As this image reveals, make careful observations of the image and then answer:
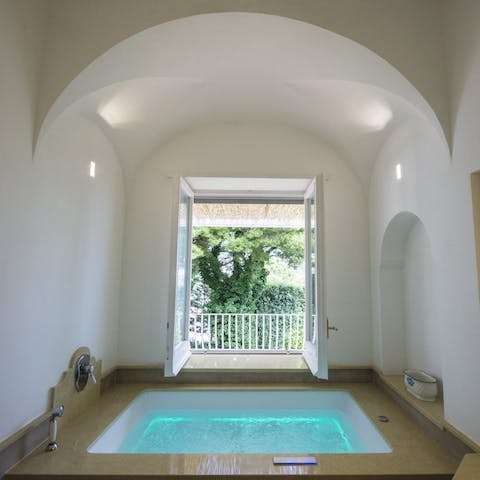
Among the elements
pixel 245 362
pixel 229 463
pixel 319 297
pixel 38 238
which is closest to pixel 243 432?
pixel 245 362

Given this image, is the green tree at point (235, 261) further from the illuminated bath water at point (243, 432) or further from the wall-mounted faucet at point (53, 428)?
the wall-mounted faucet at point (53, 428)

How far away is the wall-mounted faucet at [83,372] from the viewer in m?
2.21

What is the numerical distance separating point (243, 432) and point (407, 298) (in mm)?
1775

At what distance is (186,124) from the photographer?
2.99 m

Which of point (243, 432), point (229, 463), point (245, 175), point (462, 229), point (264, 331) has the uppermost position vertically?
point (245, 175)

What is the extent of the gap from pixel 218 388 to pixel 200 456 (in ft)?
3.39

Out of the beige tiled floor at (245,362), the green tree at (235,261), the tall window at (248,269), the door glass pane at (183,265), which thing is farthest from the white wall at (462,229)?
the green tree at (235,261)

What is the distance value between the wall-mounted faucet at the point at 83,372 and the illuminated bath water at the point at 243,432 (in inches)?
20.4

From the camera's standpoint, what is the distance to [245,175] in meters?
3.06

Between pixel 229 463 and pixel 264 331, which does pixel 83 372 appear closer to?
pixel 229 463

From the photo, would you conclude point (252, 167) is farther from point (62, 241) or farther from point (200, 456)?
point (200, 456)

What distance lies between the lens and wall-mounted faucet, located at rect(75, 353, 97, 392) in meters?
2.21

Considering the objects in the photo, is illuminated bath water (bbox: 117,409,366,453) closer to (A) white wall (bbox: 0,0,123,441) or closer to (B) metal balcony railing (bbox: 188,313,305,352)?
(A) white wall (bbox: 0,0,123,441)

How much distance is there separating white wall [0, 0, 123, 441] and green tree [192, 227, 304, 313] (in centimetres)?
506
